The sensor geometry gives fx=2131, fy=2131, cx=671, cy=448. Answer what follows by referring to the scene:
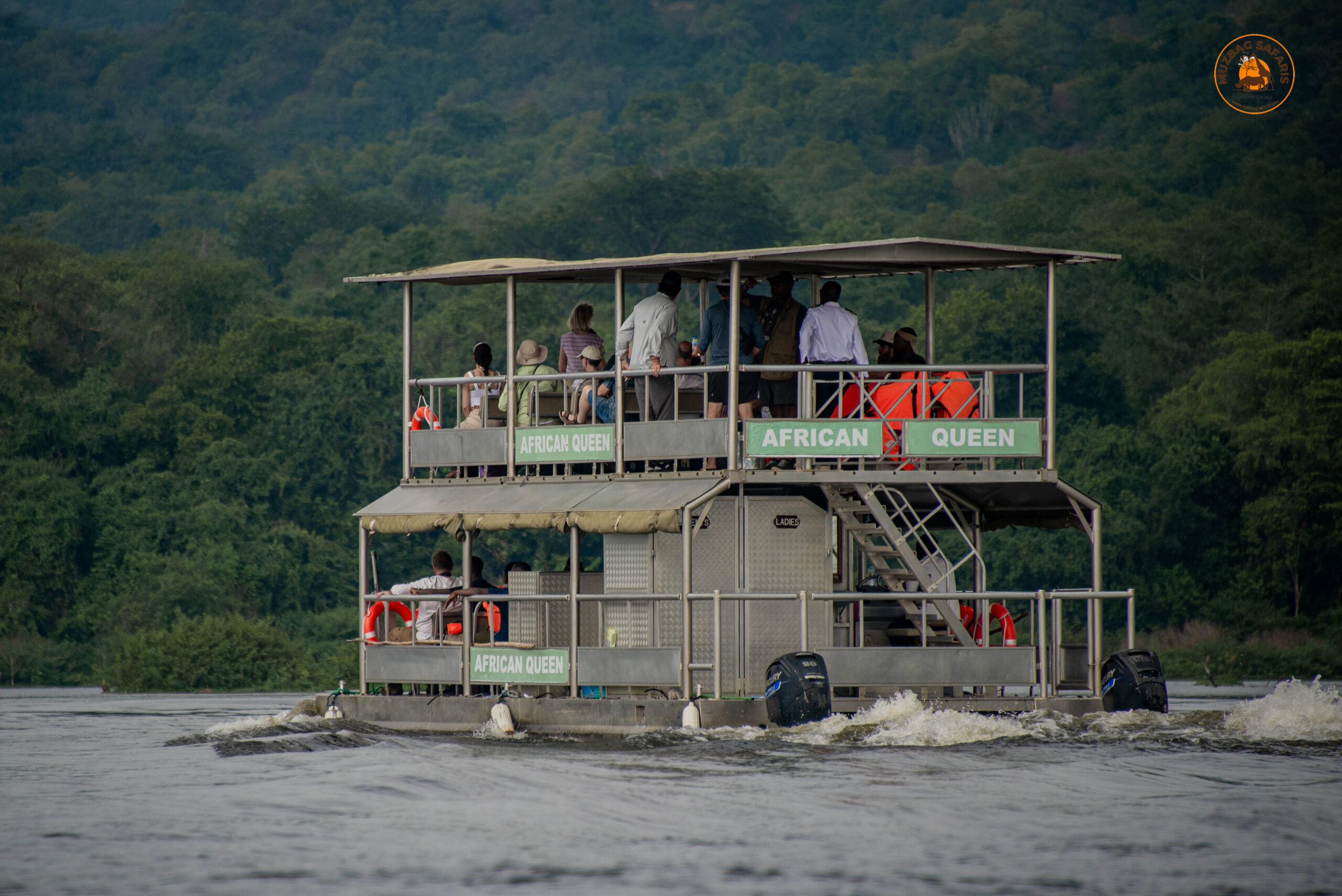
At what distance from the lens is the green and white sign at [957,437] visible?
22.3m

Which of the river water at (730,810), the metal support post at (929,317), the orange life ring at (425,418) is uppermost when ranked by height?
the metal support post at (929,317)

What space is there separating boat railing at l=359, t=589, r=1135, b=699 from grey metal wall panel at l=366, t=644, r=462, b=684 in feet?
0.17

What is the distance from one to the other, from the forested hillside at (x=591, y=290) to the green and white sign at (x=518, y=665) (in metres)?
23.6

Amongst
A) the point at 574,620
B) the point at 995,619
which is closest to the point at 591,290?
the point at 995,619

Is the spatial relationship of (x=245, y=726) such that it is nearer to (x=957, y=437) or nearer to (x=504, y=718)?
(x=504, y=718)

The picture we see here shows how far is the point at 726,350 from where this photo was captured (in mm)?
23359

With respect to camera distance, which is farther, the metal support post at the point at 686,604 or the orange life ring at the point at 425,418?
the orange life ring at the point at 425,418

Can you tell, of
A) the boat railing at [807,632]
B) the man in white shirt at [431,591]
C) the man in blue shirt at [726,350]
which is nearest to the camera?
the boat railing at [807,632]

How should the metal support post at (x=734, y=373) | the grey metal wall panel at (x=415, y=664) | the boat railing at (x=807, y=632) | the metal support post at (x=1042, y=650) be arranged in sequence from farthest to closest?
the grey metal wall panel at (x=415, y=664), the metal support post at (x=734, y=373), the metal support post at (x=1042, y=650), the boat railing at (x=807, y=632)

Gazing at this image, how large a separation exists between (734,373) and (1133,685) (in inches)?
212

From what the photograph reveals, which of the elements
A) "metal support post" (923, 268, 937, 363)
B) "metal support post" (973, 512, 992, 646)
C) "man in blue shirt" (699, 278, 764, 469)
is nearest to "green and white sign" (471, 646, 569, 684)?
"man in blue shirt" (699, 278, 764, 469)

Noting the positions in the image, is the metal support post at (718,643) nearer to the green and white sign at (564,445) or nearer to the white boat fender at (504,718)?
the white boat fender at (504,718)

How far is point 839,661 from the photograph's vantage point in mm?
21047

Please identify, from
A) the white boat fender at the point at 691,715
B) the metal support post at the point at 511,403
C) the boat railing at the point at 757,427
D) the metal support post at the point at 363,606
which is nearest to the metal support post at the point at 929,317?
the boat railing at the point at 757,427
